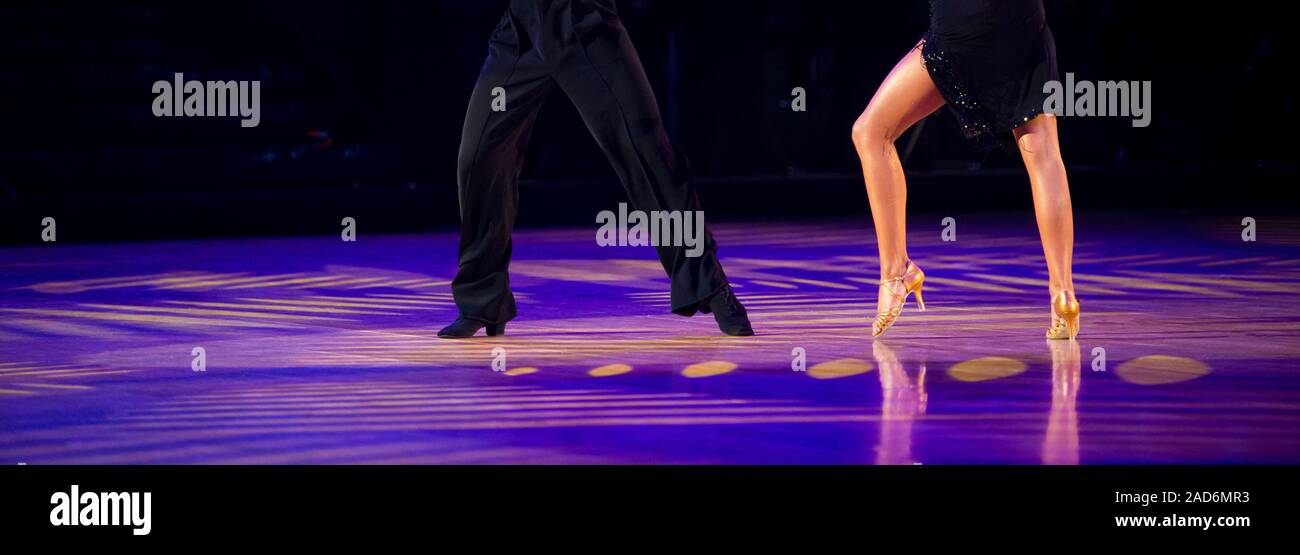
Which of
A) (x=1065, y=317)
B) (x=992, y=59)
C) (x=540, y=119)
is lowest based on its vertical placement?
(x=1065, y=317)

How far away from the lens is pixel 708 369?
380 cm

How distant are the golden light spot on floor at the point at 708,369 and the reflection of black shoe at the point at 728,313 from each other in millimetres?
481

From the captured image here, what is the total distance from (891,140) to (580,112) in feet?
2.66

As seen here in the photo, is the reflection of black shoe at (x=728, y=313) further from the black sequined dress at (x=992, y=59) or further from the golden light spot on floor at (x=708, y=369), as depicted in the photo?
the black sequined dress at (x=992, y=59)

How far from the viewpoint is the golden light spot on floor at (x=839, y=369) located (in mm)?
3692

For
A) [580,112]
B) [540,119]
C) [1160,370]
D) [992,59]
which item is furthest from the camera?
[540,119]

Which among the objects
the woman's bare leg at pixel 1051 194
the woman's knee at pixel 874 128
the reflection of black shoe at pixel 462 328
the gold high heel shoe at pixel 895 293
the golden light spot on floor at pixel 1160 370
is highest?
the woman's knee at pixel 874 128

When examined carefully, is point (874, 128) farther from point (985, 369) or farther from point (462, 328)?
point (462, 328)

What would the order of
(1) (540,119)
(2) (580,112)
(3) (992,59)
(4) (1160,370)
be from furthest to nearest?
1. (1) (540,119)
2. (2) (580,112)
3. (3) (992,59)
4. (4) (1160,370)

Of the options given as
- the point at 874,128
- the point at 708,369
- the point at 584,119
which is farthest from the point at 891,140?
the point at 708,369

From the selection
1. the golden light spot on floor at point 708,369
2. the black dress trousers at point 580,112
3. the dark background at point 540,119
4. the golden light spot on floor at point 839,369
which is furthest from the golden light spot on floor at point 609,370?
the dark background at point 540,119

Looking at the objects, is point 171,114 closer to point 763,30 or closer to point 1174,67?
point 763,30

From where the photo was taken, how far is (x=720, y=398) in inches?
133
